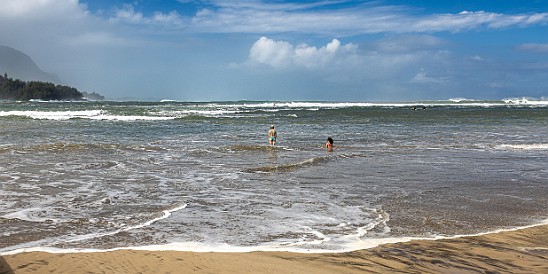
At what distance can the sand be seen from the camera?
203 inches

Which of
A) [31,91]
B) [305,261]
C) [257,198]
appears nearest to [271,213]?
[257,198]

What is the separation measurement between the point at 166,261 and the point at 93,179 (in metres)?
7.00

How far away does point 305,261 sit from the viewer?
5441 millimetres

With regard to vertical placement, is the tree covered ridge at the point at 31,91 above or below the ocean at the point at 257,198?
above

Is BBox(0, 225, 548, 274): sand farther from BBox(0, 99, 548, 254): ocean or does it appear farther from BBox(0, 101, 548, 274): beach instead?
BBox(0, 99, 548, 254): ocean

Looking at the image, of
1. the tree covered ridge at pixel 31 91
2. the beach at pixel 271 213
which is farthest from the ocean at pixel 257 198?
the tree covered ridge at pixel 31 91

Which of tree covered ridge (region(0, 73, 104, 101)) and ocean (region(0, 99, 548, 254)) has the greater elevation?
tree covered ridge (region(0, 73, 104, 101))

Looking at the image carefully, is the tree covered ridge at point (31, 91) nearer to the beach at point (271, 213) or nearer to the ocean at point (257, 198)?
the ocean at point (257, 198)

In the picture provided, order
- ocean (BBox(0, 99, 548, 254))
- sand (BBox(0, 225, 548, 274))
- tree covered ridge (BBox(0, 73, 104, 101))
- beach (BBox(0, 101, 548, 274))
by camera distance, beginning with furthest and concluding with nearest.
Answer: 1. tree covered ridge (BBox(0, 73, 104, 101))
2. ocean (BBox(0, 99, 548, 254))
3. beach (BBox(0, 101, 548, 274))
4. sand (BBox(0, 225, 548, 274))

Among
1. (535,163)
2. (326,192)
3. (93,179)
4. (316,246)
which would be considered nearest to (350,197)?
(326,192)

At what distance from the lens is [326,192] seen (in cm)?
1012

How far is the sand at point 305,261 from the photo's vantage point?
515 cm

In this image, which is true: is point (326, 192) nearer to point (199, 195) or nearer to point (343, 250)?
point (199, 195)

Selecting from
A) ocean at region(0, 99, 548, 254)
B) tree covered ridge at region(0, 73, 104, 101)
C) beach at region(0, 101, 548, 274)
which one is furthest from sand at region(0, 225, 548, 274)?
tree covered ridge at region(0, 73, 104, 101)
